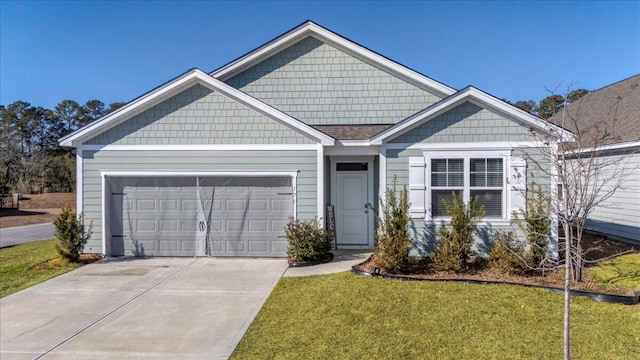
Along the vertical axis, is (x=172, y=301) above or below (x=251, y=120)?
below

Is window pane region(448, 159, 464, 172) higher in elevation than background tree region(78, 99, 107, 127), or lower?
lower

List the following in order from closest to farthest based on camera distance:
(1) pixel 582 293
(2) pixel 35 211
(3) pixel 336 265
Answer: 1. (1) pixel 582 293
2. (3) pixel 336 265
3. (2) pixel 35 211

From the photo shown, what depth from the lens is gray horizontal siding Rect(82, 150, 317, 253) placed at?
10094mm

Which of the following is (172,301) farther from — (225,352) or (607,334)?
(607,334)

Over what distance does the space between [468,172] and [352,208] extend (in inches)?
136

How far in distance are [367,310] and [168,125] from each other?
23.4ft

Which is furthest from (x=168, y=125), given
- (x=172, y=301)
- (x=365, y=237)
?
(x=365, y=237)

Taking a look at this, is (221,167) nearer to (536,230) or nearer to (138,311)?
(138,311)

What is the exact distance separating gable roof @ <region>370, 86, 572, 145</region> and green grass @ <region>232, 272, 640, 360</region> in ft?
12.4

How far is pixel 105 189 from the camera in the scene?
10297 mm

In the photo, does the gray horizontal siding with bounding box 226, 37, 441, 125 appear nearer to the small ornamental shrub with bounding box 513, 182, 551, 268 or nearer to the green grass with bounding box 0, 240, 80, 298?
the small ornamental shrub with bounding box 513, 182, 551, 268

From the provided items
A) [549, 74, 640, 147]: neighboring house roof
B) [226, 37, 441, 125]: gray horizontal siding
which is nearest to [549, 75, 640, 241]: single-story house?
[549, 74, 640, 147]: neighboring house roof

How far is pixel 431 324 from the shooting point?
5539mm

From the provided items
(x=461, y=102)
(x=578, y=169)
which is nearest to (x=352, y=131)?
(x=461, y=102)
